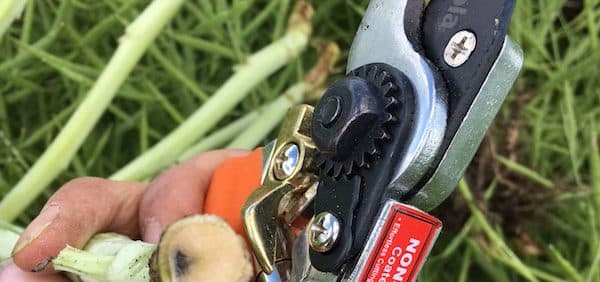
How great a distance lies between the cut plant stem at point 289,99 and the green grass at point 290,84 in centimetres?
2

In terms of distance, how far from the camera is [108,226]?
627 millimetres

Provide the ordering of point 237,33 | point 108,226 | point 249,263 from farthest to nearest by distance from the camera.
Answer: point 237,33 → point 108,226 → point 249,263

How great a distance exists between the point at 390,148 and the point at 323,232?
0.20 ft

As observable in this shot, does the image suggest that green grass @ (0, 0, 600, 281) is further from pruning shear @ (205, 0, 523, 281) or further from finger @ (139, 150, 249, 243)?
pruning shear @ (205, 0, 523, 281)

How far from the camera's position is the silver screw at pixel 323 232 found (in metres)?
0.45

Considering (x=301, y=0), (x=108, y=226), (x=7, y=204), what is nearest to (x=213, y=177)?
(x=108, y=226)

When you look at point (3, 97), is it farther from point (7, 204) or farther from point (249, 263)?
point (249, 263)

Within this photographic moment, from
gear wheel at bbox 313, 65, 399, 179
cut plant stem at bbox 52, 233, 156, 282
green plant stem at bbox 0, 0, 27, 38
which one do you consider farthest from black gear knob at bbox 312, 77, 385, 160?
green plant stem at bbox 0, 0, 27, 38

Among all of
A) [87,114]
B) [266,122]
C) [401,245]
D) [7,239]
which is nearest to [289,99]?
[266,122]

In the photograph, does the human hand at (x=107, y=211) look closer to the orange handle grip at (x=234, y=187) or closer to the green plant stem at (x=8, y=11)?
the orange handle grip at (x=234, y=187)

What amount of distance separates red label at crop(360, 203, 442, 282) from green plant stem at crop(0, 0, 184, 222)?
384 millimetres

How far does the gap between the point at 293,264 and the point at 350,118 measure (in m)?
0.11

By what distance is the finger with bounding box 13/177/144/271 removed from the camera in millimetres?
533

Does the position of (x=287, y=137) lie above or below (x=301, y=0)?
below
